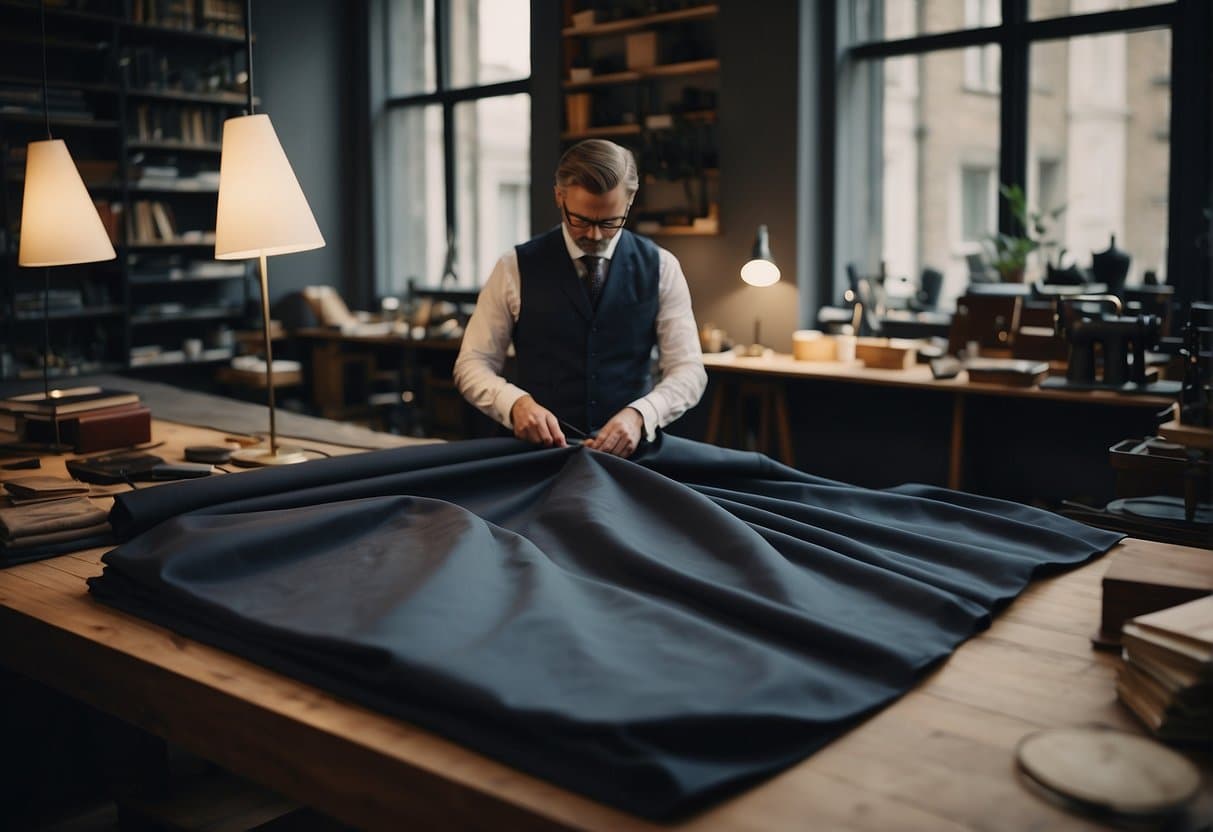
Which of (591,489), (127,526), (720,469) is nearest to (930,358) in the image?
(720,469)

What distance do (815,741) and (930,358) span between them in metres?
4.22

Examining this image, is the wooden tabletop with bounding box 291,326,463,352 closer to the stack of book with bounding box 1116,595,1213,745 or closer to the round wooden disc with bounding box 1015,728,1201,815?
the stack of book with bounding box 1116,595,1213,745

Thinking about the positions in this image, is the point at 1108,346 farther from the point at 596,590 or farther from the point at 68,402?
the point at 68,402

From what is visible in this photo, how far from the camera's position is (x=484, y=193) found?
27.7 ft

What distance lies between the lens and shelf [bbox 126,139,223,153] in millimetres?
7270

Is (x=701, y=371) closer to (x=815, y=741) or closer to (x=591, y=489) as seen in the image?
(x=591, y=489)

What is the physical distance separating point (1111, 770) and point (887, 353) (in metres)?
4.22

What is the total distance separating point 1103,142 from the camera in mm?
5449

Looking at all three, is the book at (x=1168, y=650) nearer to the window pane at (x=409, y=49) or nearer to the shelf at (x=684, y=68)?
the shelf at (x=684, y=68)

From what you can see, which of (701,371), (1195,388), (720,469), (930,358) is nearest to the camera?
(720,469)

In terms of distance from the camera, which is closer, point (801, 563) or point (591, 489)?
point (801, 563)

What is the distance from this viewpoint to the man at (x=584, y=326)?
3.19m

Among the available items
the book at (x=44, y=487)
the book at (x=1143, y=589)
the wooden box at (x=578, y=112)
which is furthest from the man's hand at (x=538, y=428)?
the wooden box at (x=578, y=112)

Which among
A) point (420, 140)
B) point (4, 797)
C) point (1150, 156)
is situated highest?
point (420, 140)
